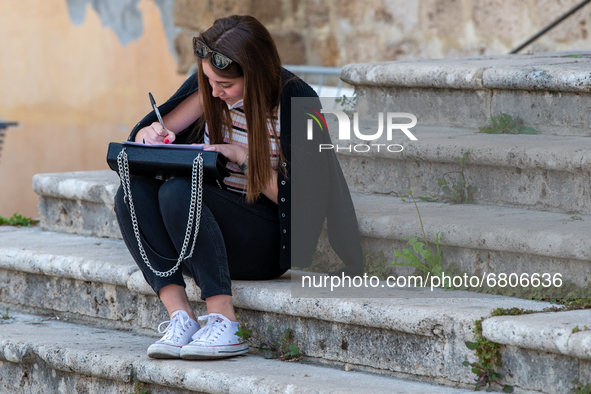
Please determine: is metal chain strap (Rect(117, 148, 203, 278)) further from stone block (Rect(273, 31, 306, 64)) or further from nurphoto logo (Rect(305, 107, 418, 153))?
stone block (Rect(273, 31, 306, 64))

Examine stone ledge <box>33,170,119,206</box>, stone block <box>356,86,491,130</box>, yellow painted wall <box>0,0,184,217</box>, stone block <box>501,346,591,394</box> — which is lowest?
stone block <box>501,346,591,394</box>

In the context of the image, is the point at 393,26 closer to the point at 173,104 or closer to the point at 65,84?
the point at 65,84

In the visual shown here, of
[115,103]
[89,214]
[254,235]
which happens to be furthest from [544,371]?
[115,103]

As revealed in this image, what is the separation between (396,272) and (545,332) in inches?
30.6

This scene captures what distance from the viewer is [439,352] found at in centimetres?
214

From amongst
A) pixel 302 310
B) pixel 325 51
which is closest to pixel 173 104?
pixel 302 310

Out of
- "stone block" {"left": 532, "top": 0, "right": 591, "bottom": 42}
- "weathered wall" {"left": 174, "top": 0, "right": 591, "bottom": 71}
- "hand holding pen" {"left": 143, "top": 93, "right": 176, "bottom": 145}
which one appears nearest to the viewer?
"hand holding pen" {"left": 143, "top": 93, "right": 176, "bottom": 145}

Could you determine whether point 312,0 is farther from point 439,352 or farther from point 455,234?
point 439,352

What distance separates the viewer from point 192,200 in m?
2.40

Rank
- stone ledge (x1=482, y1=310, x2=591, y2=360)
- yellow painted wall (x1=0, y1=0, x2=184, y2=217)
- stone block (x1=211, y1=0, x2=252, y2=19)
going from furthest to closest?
yellow painted wall (x1=0, y1=0, x2=184, y2=217)
stone block (x1=211, y1=0, x2=252, y2=19)
stone ledge (x1=482, y1=310, x2=591, y2=360)

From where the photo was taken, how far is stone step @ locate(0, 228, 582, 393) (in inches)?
83.7

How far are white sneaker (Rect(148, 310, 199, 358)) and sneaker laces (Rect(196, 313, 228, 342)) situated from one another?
0.24 ft

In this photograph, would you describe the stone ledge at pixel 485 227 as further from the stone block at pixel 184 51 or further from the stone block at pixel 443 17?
the stone block at pixel 184 51

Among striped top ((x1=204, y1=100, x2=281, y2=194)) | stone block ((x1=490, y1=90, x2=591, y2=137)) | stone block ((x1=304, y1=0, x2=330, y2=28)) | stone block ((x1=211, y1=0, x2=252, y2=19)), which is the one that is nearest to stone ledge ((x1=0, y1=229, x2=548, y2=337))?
striped top ((x1=204, y1=100, x2=281, y2=194))
